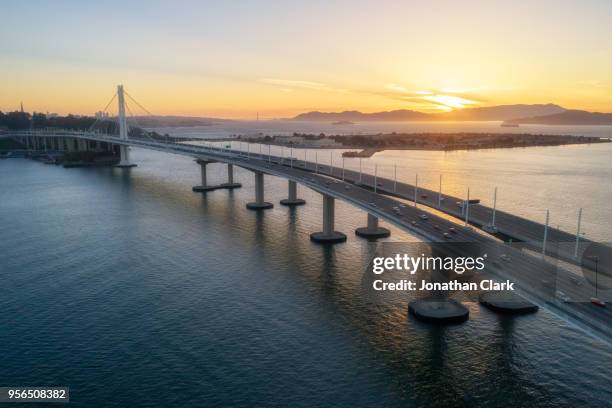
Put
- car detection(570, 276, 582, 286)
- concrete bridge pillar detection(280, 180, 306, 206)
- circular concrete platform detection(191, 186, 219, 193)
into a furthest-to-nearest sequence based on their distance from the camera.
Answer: circular concrete platform detection(191, 186, 219, 193) → concrete bridge pillar detection(280, 180, 306, 206) → car detection(570, 276, 582, 286)

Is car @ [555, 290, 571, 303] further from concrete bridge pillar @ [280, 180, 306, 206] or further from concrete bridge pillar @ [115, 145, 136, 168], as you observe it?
concrete bridge pillar @ [115, 145, 136, 168]

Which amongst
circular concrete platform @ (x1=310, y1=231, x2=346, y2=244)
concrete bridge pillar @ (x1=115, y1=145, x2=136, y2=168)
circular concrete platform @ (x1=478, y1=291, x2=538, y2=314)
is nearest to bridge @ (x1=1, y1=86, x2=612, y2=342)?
circular concrete platform @ (x1=310, y1=231, x2=346, y2=244)

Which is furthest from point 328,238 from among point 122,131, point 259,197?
point 122,131

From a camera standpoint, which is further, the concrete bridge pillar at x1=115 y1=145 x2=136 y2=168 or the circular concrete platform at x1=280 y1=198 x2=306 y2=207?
the concrete bridge pillar at x1=115 y1=145 x2=136 y2=168

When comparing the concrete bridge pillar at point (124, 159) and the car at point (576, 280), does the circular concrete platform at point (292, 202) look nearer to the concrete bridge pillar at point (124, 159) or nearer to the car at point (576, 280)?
the car at point (576, 280)

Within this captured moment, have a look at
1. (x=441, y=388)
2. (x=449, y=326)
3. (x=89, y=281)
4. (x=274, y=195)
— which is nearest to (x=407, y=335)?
(x=449, y=326)

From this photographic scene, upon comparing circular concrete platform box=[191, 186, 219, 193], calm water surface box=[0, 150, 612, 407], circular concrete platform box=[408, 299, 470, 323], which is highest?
circular concrete platform box=[191, 186, 219, 193]

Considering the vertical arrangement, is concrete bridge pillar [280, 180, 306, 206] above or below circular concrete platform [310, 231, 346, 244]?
above

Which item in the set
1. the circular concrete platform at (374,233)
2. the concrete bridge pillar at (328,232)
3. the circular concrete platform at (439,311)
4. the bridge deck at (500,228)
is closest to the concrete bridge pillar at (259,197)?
the bridge deck at (500,228)
